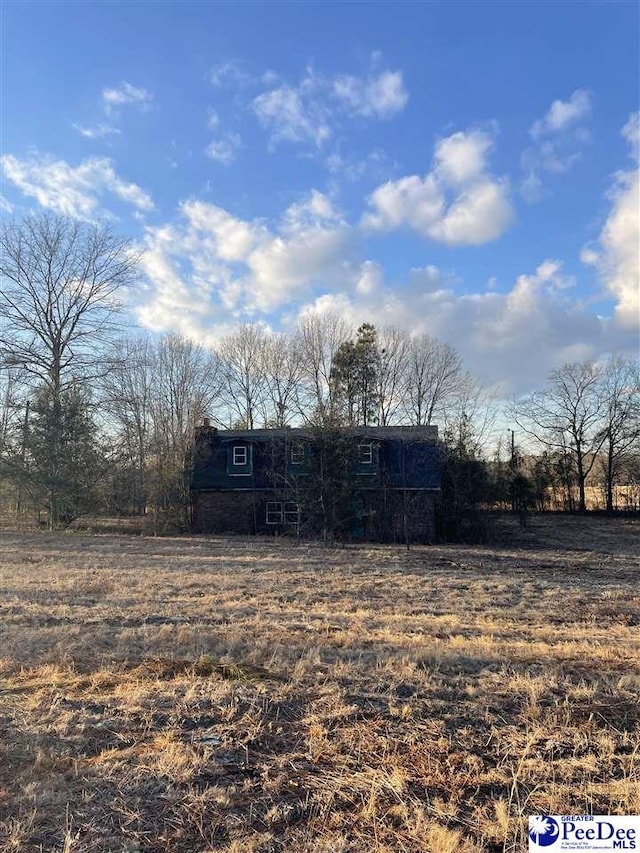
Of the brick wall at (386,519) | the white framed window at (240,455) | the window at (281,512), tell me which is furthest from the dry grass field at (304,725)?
the white framed window at (240,455)

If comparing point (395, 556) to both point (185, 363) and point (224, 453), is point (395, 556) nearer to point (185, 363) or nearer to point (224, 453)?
point (224, 453)

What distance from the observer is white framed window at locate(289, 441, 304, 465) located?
82.3ft

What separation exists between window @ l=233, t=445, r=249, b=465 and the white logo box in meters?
27.5

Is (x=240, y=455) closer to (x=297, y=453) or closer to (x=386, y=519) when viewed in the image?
(x=297, y=453)

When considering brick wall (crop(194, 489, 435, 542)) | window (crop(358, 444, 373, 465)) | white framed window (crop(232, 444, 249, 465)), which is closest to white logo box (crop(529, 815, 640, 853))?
brick wall (crop(194, 489, 435, 542))

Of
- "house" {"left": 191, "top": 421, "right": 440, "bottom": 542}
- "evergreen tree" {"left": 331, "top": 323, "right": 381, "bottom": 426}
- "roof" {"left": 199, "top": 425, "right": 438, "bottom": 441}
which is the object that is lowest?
"house" {"left": 191, "top": 421, "right": 440, "bottom": 542}

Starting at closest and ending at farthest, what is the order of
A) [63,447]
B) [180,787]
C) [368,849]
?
[368,849] < [180,787] < [63,447]

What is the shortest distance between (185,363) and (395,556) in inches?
1040

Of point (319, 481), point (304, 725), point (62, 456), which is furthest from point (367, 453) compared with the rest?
point (304, 725)

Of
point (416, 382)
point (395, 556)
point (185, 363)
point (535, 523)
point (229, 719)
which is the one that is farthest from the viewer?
point (416, 382)

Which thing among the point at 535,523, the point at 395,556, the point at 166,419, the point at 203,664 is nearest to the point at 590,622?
the point at 203,664

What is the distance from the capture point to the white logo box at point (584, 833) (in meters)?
2.96

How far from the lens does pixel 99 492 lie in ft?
96.1

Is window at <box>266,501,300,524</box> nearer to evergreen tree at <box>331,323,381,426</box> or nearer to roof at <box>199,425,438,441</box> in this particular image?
roof at <box>199,425,438,441</box>
